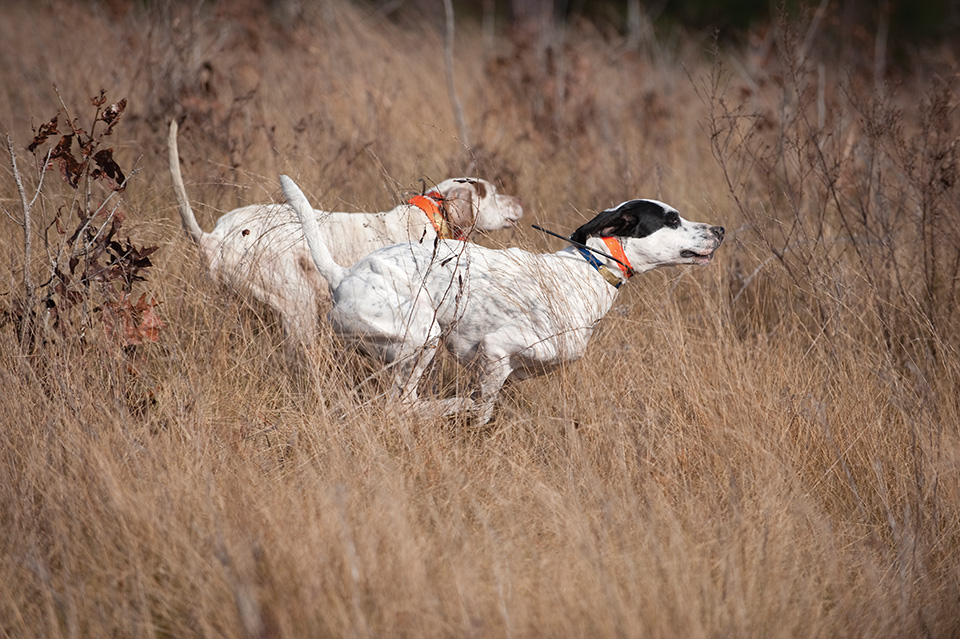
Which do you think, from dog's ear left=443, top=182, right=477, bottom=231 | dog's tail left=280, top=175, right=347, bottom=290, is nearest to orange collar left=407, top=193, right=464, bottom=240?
dog's ear left=443, top=182, right=477, bottom=231

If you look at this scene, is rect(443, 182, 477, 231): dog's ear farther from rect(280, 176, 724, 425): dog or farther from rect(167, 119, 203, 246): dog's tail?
rect(167, 119, 203, 246): dog's tail

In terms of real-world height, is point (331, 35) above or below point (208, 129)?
above

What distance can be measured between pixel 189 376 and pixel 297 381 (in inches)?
18.3

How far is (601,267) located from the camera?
10.9 feet

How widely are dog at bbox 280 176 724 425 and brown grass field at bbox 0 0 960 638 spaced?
16cm

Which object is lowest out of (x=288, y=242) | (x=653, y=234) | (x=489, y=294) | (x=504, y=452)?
(x=504, y=452)

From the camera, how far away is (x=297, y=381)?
334 centimetres

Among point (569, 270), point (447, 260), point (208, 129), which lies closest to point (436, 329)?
point (447, 260)

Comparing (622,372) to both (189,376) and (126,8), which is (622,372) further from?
(126,8)

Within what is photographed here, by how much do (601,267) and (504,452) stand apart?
875mm

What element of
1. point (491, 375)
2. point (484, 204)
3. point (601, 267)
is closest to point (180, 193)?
point (484, 204)

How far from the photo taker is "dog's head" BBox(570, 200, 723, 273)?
10.9 ft

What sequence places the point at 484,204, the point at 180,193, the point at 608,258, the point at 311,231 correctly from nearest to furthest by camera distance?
the point at 311,231 < the point at 608,258 < the point at 180,193 < the point at 484,204

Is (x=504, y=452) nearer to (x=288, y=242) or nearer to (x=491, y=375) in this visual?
(x=491, y=375)
